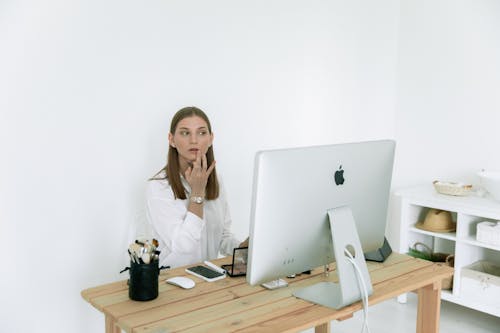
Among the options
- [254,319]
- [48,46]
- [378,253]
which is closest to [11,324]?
[48,46]

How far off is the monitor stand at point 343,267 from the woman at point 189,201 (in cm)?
44

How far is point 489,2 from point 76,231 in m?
2.77

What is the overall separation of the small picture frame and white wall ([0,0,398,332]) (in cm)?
90

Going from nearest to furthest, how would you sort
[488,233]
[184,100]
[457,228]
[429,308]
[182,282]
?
[182,282] → [429,308] → [184,100] → [488,233] → [457,228]

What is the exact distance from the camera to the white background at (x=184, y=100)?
2408 millimetres

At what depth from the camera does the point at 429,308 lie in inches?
82.2

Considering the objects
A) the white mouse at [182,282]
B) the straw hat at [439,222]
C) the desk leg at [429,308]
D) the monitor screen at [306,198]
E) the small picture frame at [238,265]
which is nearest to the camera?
the monitor screen at [306,198]

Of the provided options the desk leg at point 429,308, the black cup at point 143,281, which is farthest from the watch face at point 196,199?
the desk leg at point 429,308

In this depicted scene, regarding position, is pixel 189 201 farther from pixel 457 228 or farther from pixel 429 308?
pixel 457 228

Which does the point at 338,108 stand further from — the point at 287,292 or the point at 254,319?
the point at 254,319

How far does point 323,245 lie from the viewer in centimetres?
177

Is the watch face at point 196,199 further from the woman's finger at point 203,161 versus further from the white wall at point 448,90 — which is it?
the white wall at point 448,90

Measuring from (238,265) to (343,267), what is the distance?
430 mm

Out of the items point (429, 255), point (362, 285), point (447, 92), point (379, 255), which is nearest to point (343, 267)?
point (362, 285)
